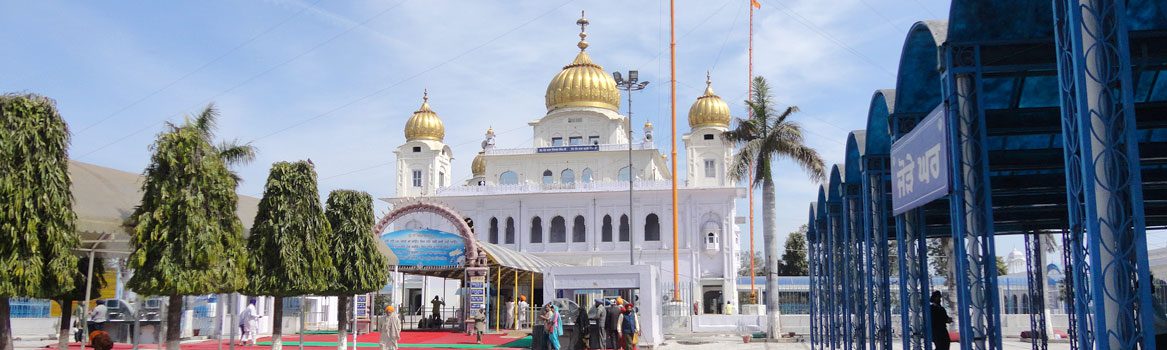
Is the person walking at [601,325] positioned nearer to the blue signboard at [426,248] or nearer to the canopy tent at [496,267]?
→ the canopy tent at [496,267]

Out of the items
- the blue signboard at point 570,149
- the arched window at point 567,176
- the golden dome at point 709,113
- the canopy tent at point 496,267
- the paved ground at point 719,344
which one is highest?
the golden dome at point 709,113

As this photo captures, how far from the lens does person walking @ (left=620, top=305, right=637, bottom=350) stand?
19.4 meters

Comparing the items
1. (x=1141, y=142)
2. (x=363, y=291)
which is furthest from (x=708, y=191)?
(x=1141, y=142)

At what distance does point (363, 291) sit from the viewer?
Result: 19.4 metres

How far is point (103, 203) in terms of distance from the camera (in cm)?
1575

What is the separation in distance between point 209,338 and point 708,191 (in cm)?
2719

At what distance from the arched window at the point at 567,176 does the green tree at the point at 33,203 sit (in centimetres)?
3954

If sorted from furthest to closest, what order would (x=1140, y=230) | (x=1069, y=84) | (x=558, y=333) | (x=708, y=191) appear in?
(x=708, y=191)
(x=558, y=333)
(x=1069, y=84)
(x=1140, y=230)

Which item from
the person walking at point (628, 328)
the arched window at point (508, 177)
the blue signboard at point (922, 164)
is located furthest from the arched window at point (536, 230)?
the blue signboard at point (922, 164)

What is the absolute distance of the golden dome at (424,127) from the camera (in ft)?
185

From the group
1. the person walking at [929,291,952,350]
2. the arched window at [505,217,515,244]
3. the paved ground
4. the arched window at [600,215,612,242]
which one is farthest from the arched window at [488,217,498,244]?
the person walking at [929,291,952,350]

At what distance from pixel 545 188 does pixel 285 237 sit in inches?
1322

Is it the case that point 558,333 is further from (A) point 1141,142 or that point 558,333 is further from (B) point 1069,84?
(B) point 1069,84

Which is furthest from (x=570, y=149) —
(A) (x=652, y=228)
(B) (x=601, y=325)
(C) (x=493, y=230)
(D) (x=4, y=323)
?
(D) (x=4, y=323)
